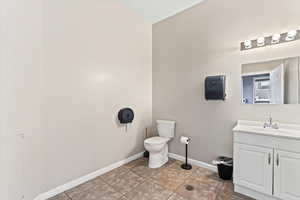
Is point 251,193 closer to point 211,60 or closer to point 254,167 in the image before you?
point 254,167

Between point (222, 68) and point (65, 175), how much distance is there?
278cm

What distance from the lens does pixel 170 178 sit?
207cm

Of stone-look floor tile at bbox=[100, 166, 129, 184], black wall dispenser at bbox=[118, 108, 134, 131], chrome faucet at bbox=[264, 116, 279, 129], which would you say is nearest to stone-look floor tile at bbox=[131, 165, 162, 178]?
stone-look floor tile at bbox=[100, 166, 129, 184]

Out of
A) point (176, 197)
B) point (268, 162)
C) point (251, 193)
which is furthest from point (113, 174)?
point (268, 162)

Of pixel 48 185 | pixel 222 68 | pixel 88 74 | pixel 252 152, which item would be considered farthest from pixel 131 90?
pixel 252 152

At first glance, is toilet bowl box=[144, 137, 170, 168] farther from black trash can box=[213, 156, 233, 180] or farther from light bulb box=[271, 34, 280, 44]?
light bulb box=[271, 34, 280, 44]

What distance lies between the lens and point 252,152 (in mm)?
1632

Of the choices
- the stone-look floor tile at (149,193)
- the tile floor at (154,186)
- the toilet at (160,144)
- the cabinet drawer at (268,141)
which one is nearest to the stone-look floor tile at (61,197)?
the tile floor at (154,186)

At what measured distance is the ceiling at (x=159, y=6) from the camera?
2363 millimetres

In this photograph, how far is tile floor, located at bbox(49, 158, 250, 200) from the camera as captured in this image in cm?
169

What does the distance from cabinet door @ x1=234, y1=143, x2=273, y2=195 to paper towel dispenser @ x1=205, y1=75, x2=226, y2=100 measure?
73 cm

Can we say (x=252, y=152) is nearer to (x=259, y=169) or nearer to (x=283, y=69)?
(x=259, y=169)

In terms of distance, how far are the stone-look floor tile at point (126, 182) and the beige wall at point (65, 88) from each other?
38cm

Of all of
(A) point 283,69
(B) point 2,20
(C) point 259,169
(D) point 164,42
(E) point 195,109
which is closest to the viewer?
(B) point 2,20
